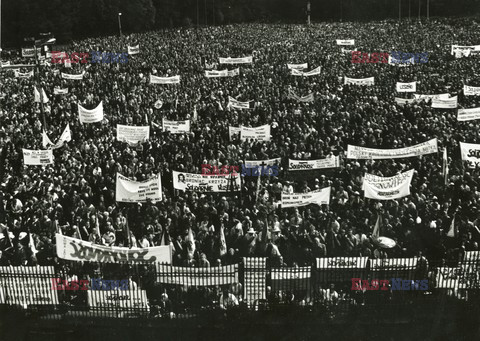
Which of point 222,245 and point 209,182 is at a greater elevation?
point 209,182

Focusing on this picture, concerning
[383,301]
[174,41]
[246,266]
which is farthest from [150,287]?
[174,41]

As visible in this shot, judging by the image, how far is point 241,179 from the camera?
17.9m

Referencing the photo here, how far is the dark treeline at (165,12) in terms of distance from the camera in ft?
230

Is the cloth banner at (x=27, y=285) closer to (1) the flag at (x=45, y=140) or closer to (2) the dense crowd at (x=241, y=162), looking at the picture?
(2) the dense crowd at (x=241, y=162)

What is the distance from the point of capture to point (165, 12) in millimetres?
82438

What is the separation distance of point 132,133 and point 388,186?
35.2 feet

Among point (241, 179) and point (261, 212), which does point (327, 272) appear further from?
point (241, 179)

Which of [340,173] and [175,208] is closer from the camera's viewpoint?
[175,208]

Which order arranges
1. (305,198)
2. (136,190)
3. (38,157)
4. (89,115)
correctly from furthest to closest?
(89,115)
(38,157)
(136,190)
(305,198)

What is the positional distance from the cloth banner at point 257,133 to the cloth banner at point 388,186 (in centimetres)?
659

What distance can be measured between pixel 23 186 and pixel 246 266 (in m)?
10.4

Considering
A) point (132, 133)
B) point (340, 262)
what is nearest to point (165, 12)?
point (132, 133)

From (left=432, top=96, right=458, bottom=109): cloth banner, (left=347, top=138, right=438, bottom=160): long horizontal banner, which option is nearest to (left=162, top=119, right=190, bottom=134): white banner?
(left=347, top=138, right=438, bottom=160): long horizontal banner

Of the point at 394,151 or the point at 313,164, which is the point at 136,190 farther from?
the point at 394,151
